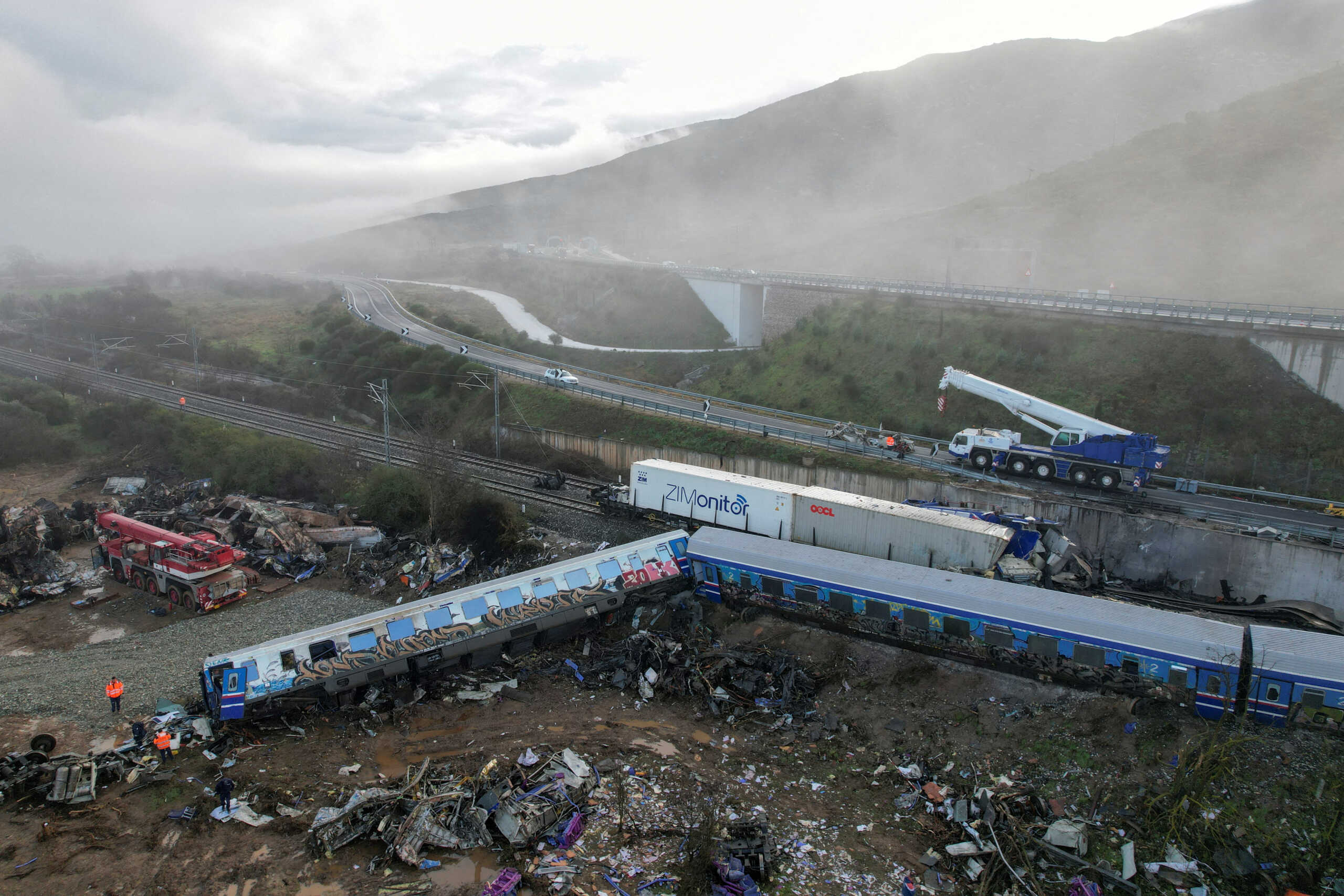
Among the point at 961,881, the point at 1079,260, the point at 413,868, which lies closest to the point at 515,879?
the point at 413,868

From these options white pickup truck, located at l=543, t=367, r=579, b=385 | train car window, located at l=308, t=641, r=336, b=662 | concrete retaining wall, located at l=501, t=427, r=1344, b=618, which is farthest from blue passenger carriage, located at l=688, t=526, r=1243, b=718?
white pickup truck, located at l=543, t=367, r=579, b=385

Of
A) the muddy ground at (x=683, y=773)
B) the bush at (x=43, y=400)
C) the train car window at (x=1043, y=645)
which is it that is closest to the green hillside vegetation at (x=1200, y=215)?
the train car window at (x=1043, y=645)

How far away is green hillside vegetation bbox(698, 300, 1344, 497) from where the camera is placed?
1180 inches

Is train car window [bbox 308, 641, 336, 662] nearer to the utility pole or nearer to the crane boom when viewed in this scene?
the utility pole

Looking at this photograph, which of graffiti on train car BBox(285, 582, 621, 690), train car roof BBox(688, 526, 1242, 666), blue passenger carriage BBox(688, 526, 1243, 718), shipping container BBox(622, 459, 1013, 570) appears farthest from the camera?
shipping container BBox(622, 459, 1013, 570)

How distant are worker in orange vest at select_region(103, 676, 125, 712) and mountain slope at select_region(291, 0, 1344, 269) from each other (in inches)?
3304

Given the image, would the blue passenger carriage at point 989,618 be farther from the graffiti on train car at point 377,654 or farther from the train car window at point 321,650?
the train car window at point 321,650

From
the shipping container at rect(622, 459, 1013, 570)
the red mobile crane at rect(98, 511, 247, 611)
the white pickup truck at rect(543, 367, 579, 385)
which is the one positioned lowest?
the red mobile crane at rect(98, 511, 247, 611)

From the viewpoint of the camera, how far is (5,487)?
37469 millimetres

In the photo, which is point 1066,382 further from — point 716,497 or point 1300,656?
point 1300,656

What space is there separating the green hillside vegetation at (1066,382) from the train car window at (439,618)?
25.3 metres

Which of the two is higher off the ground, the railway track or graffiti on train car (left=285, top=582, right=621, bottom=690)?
the railway track

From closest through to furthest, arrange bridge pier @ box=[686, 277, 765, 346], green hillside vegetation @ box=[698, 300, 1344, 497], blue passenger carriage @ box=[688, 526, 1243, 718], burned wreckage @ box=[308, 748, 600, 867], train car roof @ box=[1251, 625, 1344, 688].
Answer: burned wreckage @ box=[308, 748, 600, 867] → train car roof @ box=[1251, 625, 1344, 688] → blue passenger carriage @ box=[688, 526, 1243, 718] → green hillside vegetation @ box=[698, 300, 1344, 497] → bridge pier @ box=[686, 277, 765, 346]

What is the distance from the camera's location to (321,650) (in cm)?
1778
